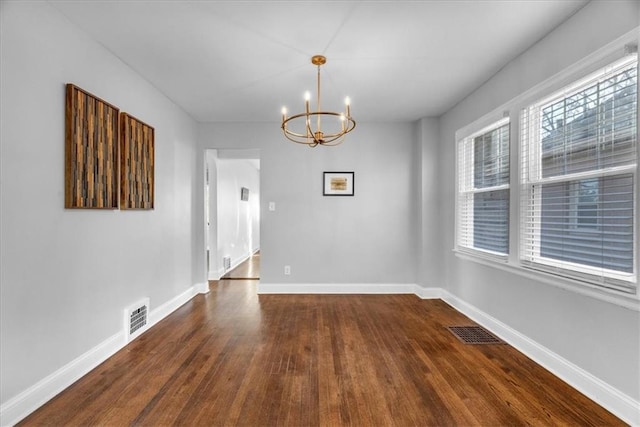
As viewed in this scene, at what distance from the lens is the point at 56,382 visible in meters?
2.04

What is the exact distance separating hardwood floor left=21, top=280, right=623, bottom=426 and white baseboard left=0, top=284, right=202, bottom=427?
0.05 meters

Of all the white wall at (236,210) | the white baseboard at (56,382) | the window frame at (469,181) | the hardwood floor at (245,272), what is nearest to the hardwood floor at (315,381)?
the white baseboard at (56,382)

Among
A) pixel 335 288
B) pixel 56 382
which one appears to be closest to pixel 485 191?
pixel 335 288

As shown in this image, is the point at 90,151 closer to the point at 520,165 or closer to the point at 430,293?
the point at 520,165

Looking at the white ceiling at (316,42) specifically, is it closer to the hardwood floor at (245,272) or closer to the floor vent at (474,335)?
the floor vent at (474,335)

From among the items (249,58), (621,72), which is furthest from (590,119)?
(249,58)

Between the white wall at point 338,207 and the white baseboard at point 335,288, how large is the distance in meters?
0.06

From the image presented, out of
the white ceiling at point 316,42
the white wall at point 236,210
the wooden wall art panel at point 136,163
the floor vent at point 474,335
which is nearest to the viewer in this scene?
the white ceiling at point 316,42

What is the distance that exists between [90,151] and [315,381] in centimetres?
237

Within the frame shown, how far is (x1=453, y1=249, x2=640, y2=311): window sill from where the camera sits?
1.77 metres

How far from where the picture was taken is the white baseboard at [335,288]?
4.59 metres

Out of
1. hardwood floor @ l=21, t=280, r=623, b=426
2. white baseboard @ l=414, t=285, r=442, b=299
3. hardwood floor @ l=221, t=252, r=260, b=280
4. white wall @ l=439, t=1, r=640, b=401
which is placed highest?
white wall @ l=439, t=1, r=640, b=401

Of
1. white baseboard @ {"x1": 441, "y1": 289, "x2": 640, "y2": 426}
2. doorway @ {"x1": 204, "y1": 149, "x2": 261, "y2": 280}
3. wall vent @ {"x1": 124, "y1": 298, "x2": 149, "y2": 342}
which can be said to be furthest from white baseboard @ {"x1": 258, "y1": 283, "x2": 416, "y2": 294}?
wall vent @ {"x1": 124, "y1": 298, "x2": 149, "y2": 342}

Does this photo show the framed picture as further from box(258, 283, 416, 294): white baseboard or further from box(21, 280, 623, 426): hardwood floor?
box(21, 280, 623, 426): hardwood floor
